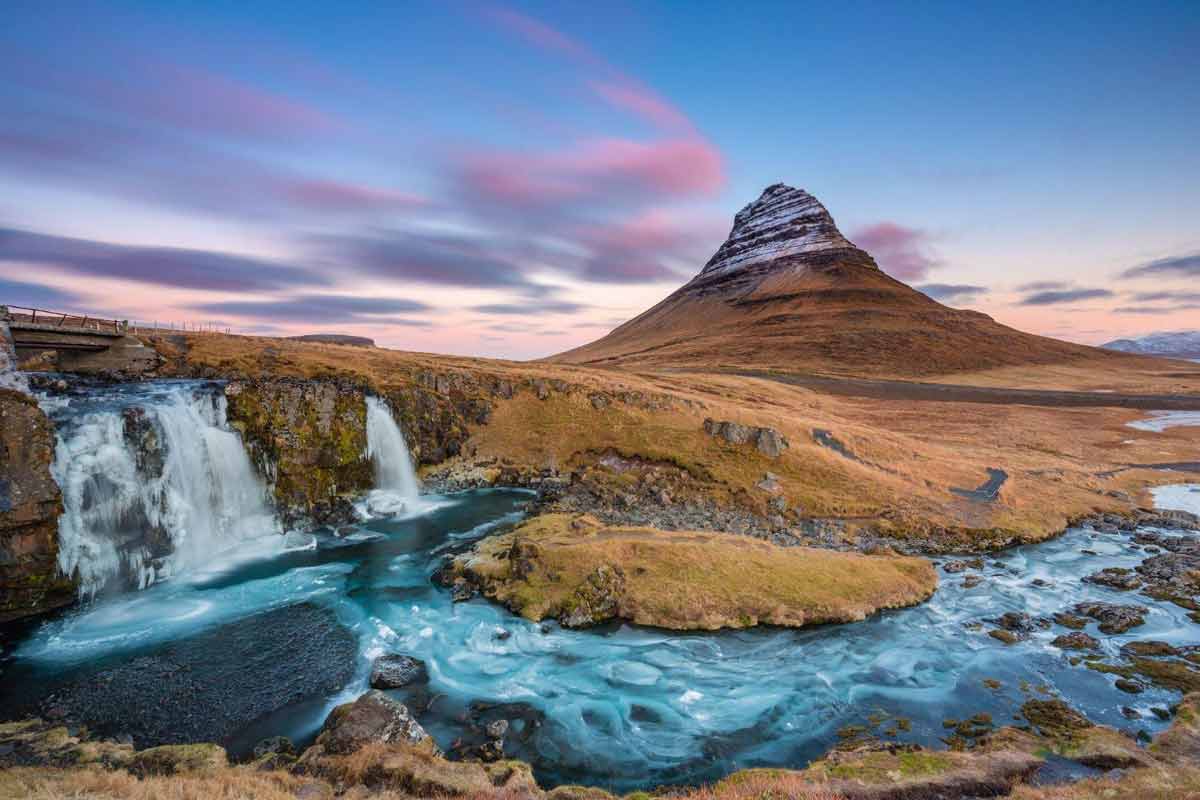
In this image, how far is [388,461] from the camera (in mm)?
47562

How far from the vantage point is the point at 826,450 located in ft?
167

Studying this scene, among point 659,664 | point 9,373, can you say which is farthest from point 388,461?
point 659,664

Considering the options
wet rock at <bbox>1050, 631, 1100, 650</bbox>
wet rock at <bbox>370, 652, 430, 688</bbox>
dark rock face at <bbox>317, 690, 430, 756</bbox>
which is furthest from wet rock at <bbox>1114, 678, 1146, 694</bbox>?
wet rock at <bbox>370, 652, 430, 688</bbox>

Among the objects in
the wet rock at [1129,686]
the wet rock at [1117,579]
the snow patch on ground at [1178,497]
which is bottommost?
the wet rock at [1129,686]

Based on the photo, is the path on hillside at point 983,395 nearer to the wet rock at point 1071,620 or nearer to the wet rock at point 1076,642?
the wet rock at point 1071,620

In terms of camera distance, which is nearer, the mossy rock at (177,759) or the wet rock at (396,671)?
the mossy rock at (177,759)

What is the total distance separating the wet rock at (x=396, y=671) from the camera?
70.4 ft

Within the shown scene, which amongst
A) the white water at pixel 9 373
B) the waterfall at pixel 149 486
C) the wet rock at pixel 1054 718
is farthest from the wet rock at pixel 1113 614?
the white water at pixel 9 373

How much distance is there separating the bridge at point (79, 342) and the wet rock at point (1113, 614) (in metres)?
65.2

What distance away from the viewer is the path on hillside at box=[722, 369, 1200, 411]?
129000 millimetres

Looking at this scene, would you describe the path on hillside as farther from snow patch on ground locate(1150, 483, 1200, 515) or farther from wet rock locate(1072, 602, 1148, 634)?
wet rock locate(1072, 602, 1148, 634)

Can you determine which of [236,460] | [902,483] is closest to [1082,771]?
[902,483]

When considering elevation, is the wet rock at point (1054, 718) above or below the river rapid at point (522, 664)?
above

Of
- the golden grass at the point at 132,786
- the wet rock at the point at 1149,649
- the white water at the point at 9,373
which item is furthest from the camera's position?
the white water at the point at 9,373
